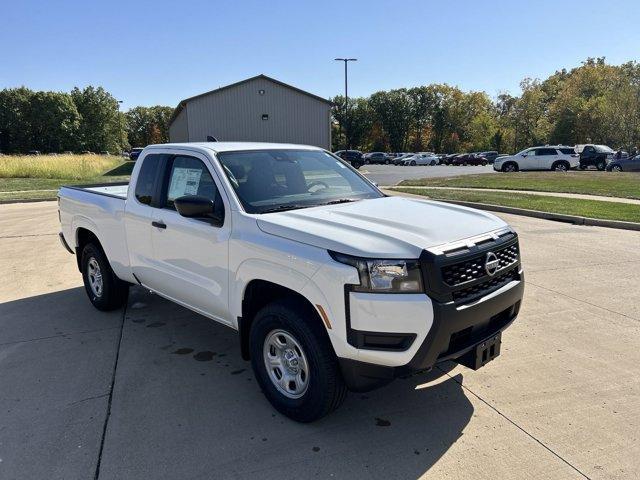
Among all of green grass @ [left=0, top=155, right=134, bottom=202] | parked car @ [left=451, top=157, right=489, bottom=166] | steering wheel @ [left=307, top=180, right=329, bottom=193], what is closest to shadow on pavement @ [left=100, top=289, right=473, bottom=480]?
steering wheel @ [left=307, top=180, right=329, bottom=193]

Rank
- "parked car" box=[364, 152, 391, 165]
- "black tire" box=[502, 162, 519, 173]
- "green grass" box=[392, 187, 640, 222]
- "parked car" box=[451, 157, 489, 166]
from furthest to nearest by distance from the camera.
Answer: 1. "parked car" box=[364, 152, 391, 165]
2. "parked car" box=[451, 157, 489, 166]
3. "black tire" box=[502, 162, 519, 173]
4. "green grass" box=[392, 187, 640, 222]

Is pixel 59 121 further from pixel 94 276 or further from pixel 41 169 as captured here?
pixel 94 276

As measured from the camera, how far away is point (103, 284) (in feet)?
17.2

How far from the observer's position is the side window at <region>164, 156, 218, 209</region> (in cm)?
383

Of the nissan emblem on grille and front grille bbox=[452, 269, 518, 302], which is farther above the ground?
the nissan emblem on grille

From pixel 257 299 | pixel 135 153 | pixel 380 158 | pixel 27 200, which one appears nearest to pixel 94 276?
pixel 257 299

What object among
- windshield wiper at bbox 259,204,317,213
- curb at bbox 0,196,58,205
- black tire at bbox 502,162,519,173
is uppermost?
windshield wiper at bbox 259,204,317,213

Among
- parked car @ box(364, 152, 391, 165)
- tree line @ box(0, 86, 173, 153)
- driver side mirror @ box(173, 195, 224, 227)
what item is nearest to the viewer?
driver side mirror @ box(173, 195, 224, 227)

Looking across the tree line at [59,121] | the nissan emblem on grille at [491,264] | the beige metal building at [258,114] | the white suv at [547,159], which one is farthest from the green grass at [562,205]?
the tree line at [59,121]

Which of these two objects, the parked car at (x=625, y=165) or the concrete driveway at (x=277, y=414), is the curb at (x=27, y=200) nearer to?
the concrete driveway at (x=277, y=414)

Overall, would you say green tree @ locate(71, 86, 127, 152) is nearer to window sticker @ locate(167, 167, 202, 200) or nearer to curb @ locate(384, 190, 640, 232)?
curb @ locate(384, 190, 640, 232)

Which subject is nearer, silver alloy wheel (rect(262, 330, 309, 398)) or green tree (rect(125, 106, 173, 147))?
silver alloy wheel (rect(262, 330, 309, 398))

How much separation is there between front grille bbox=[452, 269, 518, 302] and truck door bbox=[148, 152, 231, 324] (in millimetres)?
1611

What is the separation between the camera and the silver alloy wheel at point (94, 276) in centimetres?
536
